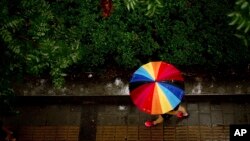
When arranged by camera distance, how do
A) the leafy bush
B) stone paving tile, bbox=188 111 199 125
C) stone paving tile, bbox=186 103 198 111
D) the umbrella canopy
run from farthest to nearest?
1. stone paving tile, bbox=186 103 198 111
2. stone paving tile, bbox=188 111 199 125
3. the leafy bush
4. the umbrella canopy

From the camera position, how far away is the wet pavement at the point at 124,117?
8.36 meters

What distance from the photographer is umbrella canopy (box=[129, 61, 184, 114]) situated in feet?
21.8

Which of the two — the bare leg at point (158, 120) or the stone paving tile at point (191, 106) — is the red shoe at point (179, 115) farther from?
the bare leg at point (158, 120)

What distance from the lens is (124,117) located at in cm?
866

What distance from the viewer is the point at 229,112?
8.47 m

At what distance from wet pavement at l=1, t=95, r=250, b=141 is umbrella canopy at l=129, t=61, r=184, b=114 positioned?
176 centimetres

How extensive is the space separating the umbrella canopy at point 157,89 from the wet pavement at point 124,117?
5.79ft

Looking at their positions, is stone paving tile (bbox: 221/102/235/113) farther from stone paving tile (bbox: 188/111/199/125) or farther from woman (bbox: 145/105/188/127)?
woman (bbox: 145/105/188/127)

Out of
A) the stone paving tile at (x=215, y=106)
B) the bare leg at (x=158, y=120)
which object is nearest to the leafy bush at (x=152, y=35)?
the stone paving tile at (x=215, y=106)

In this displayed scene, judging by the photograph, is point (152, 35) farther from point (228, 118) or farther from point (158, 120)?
point (228, 118)

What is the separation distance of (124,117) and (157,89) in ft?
7.41

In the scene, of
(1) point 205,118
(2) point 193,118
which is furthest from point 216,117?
(2) point 193,118

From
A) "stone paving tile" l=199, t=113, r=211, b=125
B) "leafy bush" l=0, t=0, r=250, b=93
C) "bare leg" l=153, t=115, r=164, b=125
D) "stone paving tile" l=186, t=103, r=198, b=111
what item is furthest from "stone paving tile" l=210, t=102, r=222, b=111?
"bare leg" l=153, t=115, r=164, b=125

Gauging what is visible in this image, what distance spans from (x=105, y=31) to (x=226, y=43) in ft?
9.37
